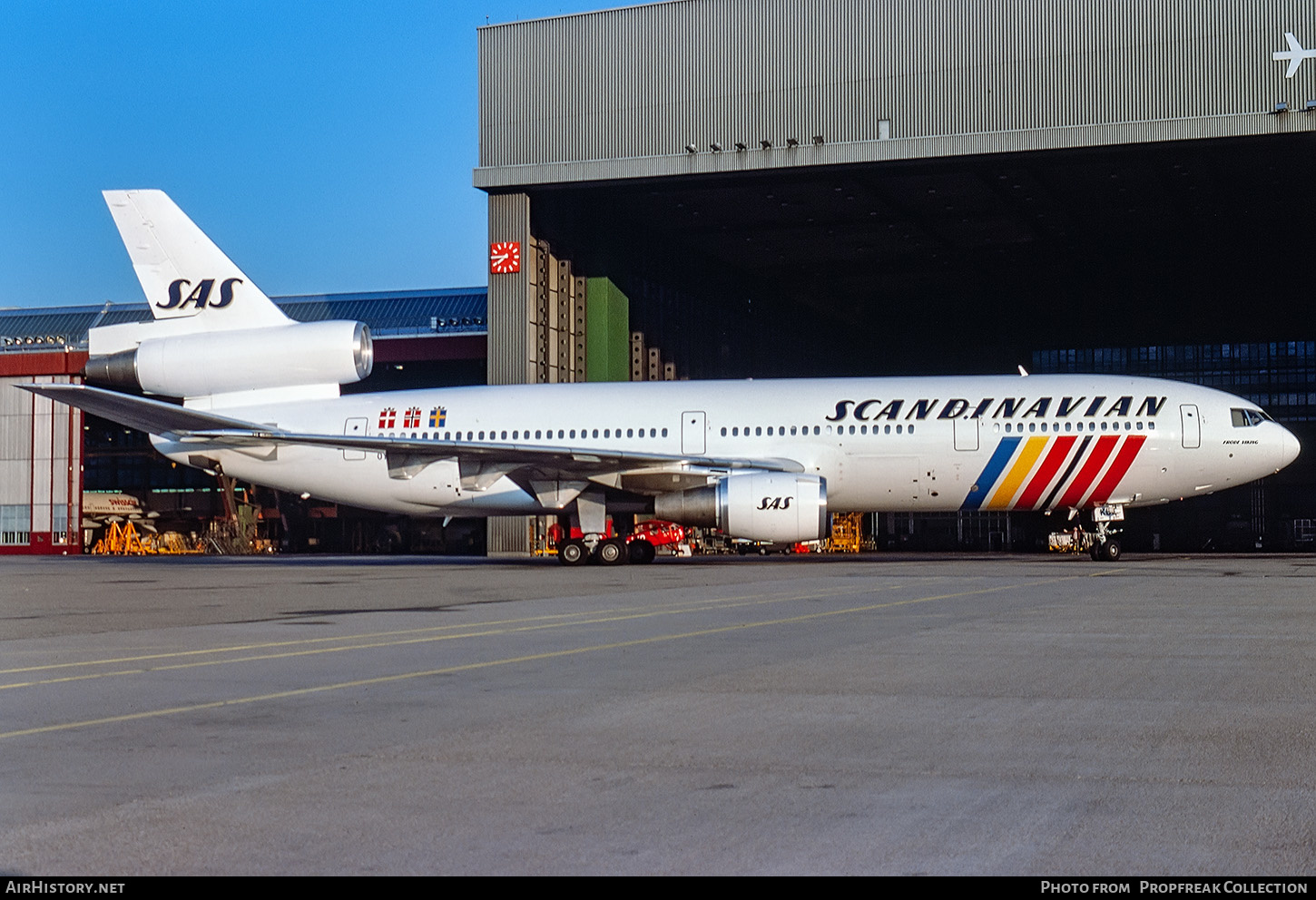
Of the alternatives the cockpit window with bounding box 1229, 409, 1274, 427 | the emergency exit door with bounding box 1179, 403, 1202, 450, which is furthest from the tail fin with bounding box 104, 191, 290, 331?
the cockpit window with bounding box 1229, 409, 1274, 427

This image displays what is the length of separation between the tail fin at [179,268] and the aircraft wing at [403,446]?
10.7ft

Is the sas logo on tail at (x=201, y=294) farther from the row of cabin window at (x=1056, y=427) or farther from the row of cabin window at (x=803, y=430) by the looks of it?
the row of cabin window at (x=1056, y=427)

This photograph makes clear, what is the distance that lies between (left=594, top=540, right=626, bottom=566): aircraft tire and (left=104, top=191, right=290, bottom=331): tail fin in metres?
9.54

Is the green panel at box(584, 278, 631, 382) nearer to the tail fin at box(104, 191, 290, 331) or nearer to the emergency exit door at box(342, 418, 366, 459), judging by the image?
the emergency exit door at box(342, 418, 366, 459)

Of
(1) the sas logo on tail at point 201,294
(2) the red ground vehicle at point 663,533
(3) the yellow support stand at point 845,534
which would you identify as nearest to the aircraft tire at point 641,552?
(1) the sas logo on tail at point 201,294

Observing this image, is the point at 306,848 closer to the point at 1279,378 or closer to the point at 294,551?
the point at 294,551

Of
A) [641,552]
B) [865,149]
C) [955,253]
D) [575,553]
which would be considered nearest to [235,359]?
[575,553]

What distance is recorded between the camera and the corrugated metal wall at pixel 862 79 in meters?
35.3

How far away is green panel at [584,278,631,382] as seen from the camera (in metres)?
44.7

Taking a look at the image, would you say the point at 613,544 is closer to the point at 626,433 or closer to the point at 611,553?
the point at 611,553

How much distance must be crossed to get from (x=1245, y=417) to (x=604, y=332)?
21740 mm

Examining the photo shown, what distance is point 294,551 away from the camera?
56.1 meters

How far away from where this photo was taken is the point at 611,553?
29.5m
